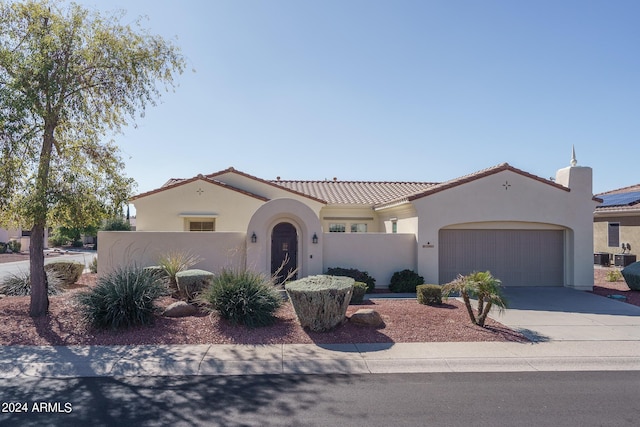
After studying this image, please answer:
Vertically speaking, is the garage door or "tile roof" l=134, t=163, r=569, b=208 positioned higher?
"tile roof" l=134, t=163, r=569, b=208

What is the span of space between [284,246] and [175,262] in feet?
12.2

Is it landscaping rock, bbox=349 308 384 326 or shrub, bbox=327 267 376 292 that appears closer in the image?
landscaping rock, bbox=349 308 384 326

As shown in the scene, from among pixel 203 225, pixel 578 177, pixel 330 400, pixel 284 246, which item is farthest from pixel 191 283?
pixel 578 177

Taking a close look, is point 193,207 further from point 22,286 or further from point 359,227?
point 359,227

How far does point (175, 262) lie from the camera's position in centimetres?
1328

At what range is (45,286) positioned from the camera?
32.4 ft

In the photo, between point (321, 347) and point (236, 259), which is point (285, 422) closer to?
point (321, 347)

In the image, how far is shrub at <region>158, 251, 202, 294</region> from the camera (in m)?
12.8

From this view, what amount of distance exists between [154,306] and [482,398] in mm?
7045

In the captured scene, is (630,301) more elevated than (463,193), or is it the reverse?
(463,193)

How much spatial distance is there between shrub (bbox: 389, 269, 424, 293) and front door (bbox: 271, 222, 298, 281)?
11.4 ft

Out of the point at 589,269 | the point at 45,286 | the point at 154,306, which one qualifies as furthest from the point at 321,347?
the point at 589,269

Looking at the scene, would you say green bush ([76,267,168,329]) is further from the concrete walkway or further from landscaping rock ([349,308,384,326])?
landscaping rock ([349,308,384,326])

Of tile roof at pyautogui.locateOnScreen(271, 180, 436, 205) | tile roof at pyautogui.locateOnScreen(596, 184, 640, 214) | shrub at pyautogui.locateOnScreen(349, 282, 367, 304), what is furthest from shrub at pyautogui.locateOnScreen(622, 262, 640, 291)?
shrub at pyautogui.locateOnScreen(349, 282, 367, 304)
